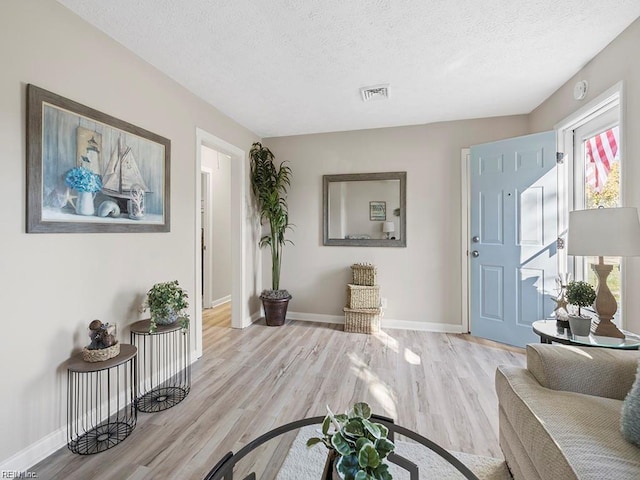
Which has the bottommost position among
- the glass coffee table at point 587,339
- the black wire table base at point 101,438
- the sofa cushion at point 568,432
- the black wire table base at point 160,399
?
the black wire table base at point 101,438

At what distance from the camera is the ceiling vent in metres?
2.70

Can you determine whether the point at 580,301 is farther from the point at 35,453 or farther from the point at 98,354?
the point at 35,453

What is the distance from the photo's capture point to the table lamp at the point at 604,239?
60.6 inches

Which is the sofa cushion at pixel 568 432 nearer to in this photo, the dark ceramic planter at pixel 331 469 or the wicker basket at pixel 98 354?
the dark ceramic planter at pixel 331 469

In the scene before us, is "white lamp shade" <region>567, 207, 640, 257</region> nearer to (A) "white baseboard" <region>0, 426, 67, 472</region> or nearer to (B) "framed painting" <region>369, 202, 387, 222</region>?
(B) "framed painting" <region>369, 202, 387, 222</region>

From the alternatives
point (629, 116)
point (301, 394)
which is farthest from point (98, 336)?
point (629, 116)

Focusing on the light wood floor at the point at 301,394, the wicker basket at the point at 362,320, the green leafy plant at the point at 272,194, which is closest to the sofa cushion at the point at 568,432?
the light wood floor at the point at 301,394

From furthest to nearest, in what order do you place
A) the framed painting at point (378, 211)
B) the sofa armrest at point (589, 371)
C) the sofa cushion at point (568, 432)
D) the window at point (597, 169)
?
the framed painting at point (378, 211) < the window at point (597, 169) < the sofa armrest at point (589, 371) < the sofa cushion at point (568, 432)

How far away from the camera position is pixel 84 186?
177cm

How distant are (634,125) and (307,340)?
3.11 meters

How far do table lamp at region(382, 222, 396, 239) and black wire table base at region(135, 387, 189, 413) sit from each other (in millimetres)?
2662

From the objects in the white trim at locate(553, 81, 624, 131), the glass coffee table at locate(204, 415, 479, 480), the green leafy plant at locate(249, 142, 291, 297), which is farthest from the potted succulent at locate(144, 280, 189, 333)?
the white trim at locate(553, 81, 624, 131)

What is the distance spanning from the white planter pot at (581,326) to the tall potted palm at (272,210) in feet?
9.35

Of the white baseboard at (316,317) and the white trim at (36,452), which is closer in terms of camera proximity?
the white trim at (36,452)
